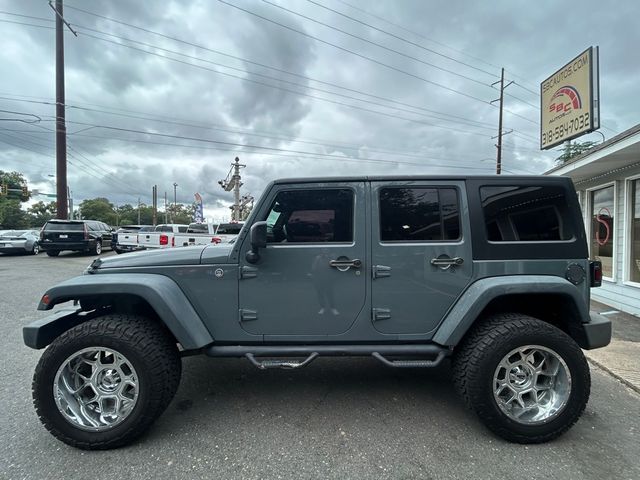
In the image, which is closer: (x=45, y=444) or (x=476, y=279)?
(x=45, y=444)

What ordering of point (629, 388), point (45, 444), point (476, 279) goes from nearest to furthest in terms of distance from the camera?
point (45, 444) → point (476, 279) → point (629, 388)

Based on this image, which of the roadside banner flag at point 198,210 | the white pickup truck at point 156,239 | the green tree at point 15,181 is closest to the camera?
the white pickup truck at point 156,239

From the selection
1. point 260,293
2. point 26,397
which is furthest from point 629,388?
point 26,397

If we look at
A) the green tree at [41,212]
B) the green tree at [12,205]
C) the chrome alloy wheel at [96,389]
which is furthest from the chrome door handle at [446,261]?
the green tree at [41,212]

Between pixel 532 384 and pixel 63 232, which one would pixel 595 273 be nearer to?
pixel 532 384

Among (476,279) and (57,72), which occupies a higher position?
(57,72)

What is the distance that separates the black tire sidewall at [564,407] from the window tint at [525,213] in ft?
2.52

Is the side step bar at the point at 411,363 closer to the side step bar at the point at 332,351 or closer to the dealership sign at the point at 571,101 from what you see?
the side step bar at the point at 332,351

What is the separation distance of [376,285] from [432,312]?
48 cm

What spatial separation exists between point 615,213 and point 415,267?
260 inches

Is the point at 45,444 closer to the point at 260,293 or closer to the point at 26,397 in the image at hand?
the point at 26,397

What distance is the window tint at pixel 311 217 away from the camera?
8.87 ft

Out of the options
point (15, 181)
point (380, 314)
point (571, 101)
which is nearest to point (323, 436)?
point (380, 314)

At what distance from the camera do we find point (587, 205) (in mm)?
7809
